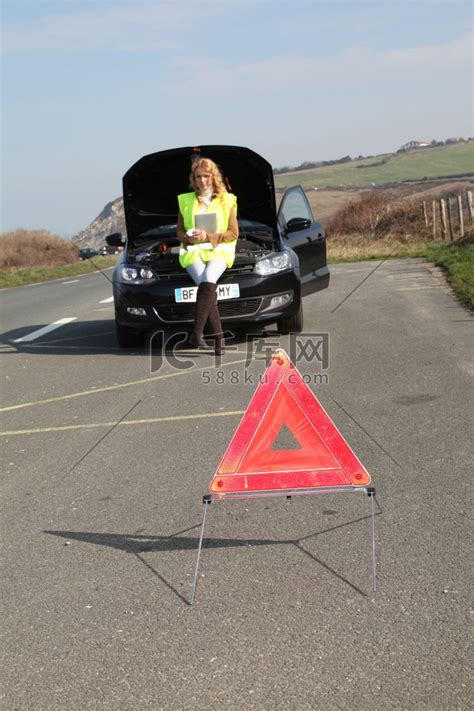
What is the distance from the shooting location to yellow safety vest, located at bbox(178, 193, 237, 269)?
32.3 feet

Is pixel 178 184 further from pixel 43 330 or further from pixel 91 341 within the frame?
pixel 43 330

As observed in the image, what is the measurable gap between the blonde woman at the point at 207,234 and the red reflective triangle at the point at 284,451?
486 centimetres

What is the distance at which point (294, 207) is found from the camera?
12930mm

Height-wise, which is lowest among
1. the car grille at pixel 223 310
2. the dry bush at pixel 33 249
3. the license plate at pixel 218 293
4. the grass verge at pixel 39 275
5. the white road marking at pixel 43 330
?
the dry bush at pixel 33 249

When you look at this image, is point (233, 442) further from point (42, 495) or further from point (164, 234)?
point (164, 234)

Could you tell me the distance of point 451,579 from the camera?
4.17 meters

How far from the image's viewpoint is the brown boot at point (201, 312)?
9.62 m

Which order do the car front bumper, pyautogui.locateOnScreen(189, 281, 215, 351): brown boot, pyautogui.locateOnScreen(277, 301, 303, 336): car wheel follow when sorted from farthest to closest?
1. pyautogui.locateOnScreen(277, 301, 303, 336): car wheel
2. the car front bumper
3. pyautogui.locateOnScreen(189, 281, 215, 351): brown boot

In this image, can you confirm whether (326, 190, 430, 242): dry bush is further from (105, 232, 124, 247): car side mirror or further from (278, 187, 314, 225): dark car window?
(105, 232, 124, 247): car side mirror

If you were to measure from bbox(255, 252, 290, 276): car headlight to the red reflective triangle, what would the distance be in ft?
21.3

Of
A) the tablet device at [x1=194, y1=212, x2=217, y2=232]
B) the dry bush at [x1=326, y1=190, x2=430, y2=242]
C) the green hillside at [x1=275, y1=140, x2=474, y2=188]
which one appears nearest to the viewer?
the tablet device at [x1=194, y1=212, x2=217, y2=232]

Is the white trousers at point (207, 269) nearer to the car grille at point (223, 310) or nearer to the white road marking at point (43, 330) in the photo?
the car grille at point (223, 310)

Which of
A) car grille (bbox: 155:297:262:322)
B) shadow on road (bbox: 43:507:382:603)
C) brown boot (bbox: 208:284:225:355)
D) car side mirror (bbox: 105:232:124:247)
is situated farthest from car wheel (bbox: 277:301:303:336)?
shadow on road (bbox: 43:507:382:603)

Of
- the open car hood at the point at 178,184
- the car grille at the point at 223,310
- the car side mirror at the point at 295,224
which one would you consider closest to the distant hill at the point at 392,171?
the open car hood at the point at 178,184
